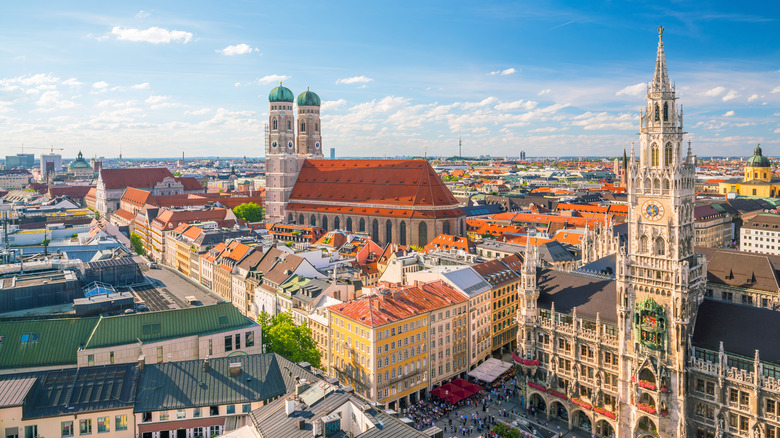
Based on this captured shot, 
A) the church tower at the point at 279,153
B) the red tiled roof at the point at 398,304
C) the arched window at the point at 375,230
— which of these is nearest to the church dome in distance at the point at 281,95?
the church tower at the point at 279,153

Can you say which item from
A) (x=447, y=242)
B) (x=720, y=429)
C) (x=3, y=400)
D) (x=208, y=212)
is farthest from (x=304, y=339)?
(x=208, y=212)

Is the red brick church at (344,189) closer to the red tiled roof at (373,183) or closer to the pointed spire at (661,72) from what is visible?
the red tiled roof at (373,183)

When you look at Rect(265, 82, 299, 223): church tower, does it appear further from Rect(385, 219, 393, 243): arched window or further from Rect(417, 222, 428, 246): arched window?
Rect(417, 222, 428, 246): arched window

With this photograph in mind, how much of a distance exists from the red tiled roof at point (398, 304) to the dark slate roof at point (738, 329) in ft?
98.1

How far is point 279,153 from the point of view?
180 metres

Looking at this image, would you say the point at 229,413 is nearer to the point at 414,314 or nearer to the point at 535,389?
the point at 414,314

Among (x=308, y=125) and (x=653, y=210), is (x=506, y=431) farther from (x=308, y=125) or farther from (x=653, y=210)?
(x=308, y=125)

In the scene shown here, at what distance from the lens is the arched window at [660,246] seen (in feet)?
190

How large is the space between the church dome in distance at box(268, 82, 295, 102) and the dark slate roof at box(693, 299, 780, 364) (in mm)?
141025

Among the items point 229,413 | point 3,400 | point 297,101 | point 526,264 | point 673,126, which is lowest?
point 229,413

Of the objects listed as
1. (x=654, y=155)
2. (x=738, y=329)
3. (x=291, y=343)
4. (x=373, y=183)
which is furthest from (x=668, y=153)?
(x=373, y=183)

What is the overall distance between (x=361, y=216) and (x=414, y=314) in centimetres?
9064

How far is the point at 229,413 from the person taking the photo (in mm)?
49062

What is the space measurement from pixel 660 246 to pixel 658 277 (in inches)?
118
